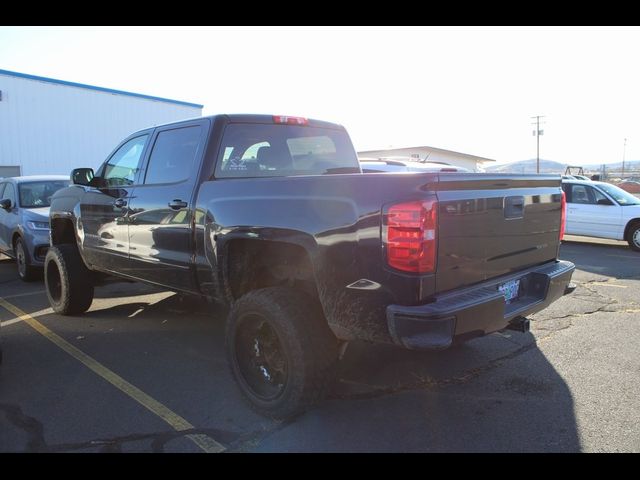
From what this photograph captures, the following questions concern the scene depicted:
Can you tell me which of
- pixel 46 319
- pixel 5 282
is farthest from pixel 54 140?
pixel 46 319

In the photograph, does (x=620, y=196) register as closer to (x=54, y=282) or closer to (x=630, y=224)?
(x=630, y=224)

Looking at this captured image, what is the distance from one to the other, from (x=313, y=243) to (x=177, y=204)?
154 cm

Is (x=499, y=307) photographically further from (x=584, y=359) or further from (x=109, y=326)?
(x=109, y=326)

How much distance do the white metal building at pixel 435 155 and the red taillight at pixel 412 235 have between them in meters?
45.6

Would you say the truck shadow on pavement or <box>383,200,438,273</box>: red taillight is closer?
<box>383,200,438,273</box>: red taillight

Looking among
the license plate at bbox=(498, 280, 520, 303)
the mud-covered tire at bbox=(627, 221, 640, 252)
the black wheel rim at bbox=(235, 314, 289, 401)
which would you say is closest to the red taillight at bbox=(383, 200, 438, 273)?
the license plate at bbox=(498, 280, 520, 303)

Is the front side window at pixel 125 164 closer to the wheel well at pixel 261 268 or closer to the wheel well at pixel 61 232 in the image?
the wheel well at pixel 61 232

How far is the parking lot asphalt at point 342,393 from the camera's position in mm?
2965

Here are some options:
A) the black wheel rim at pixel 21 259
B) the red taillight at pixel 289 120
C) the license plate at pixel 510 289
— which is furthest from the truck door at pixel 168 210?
the black wheel rim at pixel 21 259

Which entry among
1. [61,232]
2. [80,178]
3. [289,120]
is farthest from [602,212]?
[61,232]

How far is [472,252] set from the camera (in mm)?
2926

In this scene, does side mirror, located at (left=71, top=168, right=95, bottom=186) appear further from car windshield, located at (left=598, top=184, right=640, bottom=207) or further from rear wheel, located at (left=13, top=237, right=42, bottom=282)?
car windshield, located at (left=598, top=184, right=640, bottom=207)

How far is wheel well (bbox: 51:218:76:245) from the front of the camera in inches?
240

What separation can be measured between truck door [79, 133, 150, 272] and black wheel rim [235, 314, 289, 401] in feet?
6.26
